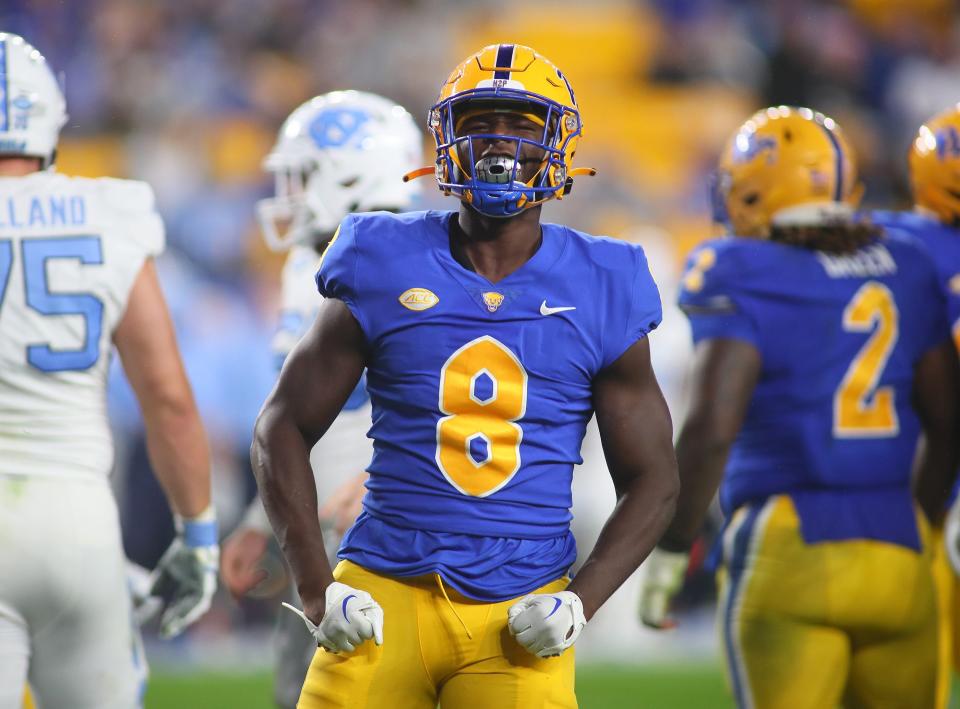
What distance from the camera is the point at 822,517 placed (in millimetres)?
3389

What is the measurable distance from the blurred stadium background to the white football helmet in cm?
501

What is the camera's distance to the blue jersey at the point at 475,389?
8.30ft

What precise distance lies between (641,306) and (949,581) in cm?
211

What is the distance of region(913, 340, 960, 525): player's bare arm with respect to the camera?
142 inches

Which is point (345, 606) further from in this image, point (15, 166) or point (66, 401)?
point (15, 166)

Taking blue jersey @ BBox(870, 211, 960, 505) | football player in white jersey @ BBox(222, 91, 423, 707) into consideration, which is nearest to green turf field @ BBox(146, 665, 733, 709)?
football player in white jersey @ BBox(222, 91, 423, 707)

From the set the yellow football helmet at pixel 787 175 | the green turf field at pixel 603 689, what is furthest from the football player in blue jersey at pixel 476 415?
the green turf field at pixel 603 689

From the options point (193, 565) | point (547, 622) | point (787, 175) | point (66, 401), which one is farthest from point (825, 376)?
point (66, 401)

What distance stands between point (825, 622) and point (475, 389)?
1269mm

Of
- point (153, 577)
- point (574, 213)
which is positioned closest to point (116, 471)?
point (574, 213)

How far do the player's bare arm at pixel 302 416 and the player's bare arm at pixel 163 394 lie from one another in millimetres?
670

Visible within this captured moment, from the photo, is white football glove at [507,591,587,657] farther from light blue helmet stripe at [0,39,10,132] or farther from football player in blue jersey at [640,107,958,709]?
light blue helmet stripe at [0,39,10,132]

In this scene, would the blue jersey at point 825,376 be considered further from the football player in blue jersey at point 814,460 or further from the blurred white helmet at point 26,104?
the blurred white helmet at point 26,104

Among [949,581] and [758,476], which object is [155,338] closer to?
[758,476]
